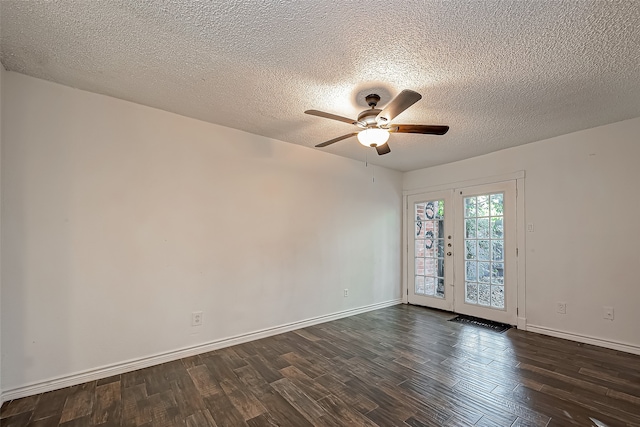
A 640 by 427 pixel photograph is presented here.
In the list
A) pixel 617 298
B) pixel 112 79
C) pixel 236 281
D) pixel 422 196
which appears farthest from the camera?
pixel 422 196

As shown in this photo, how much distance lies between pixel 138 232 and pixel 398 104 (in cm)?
253

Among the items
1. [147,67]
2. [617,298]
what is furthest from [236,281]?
[617,298]

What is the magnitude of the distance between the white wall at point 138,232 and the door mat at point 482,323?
1.92 metres

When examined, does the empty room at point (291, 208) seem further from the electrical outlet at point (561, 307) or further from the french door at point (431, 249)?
the french door at point (431, 249)

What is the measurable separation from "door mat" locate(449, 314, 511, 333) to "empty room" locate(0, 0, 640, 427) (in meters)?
0.04

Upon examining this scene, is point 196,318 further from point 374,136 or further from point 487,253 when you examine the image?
point 487,253

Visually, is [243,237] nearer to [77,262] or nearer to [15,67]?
[77,262]

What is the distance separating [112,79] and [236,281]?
7.23ft

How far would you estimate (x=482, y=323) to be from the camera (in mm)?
3836

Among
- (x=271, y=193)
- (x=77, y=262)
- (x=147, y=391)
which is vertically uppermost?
(x=271, y=193)

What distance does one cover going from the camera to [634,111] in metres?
2.73

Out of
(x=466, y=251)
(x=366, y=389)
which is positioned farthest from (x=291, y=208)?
(x=466, y=251)

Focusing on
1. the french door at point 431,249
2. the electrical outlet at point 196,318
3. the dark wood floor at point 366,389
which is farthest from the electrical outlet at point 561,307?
the electrical outlet at point 196,318

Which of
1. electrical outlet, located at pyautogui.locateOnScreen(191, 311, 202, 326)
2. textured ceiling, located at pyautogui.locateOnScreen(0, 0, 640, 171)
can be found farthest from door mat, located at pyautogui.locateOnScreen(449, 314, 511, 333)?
electrical outlet, located at pyautogui.locateOnScreen(191, 311, 202, 326)
